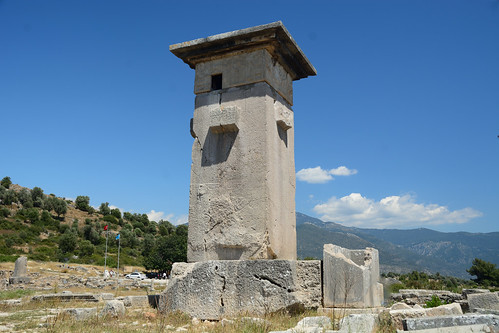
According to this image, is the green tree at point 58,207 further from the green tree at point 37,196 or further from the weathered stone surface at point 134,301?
the weathered stone surface at point 134,301

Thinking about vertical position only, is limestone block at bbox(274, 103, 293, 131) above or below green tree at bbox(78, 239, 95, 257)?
above

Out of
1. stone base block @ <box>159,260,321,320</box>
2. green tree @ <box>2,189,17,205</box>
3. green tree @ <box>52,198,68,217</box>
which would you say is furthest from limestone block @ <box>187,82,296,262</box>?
green tree @ <box>52,198,68,217</box>

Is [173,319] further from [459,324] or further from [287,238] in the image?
[459,324]

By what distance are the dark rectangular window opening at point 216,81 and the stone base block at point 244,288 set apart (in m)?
2.94

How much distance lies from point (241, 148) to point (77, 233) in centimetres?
4391

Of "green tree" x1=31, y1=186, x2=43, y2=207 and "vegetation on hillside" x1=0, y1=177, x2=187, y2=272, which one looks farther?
"green tree" x1=31, y1=186, x2=43, y2=207

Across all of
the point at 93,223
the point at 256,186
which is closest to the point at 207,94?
the point at 256,186

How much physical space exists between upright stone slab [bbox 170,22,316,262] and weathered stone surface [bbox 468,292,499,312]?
3.12 meters

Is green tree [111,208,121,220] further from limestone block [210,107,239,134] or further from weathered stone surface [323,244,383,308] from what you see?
weathered stone surface [323,244,383,308]

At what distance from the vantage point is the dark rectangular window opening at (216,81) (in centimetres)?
658

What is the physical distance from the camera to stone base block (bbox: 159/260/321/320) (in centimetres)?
496

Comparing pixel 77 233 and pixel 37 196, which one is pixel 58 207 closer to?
pixel 37 196

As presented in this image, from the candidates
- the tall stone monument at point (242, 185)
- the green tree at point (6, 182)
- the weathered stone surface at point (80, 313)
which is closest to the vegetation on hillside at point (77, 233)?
the green tree at point (6, 182)

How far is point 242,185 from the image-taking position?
18.9ft
